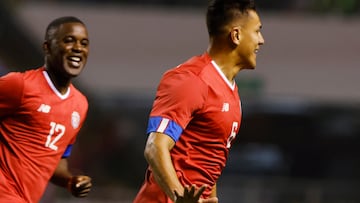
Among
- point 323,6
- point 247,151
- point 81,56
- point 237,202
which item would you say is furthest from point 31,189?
point 247,151

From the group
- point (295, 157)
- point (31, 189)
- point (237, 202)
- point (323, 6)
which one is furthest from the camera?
point (295, 157)

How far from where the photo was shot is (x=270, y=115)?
18734 millimetres

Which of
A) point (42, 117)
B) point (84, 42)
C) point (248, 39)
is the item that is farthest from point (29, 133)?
point (248, 39)

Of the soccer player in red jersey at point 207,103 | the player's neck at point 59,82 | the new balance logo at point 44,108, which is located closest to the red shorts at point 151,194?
the soccer player in red jersey at point 207,103

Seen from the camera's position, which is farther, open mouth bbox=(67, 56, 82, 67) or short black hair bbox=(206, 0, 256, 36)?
open mouth bbox=(67, 56, 82, 67)

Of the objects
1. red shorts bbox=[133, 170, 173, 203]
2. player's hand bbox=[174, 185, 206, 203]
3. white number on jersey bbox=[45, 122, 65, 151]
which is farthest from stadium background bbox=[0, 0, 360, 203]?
player's hand bbox=[174, 185, 206, 203]

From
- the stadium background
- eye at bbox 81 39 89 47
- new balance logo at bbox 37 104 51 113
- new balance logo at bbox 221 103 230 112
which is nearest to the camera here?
new balance logo at bbox 221 103 230 112

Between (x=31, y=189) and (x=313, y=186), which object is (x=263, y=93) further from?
(x=31, y=189)

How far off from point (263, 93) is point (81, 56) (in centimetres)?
1061

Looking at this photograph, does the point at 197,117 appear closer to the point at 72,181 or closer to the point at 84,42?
the point at 84,42

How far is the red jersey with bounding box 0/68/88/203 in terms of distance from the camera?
6340mm

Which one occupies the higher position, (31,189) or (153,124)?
(153,124)

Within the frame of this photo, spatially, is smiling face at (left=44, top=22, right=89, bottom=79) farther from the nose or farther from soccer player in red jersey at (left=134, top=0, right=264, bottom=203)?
soccer player in red jersey at (left=134, top=0, right=264, bottom=203)

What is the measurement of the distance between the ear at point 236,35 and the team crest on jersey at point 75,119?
48.4 inches
